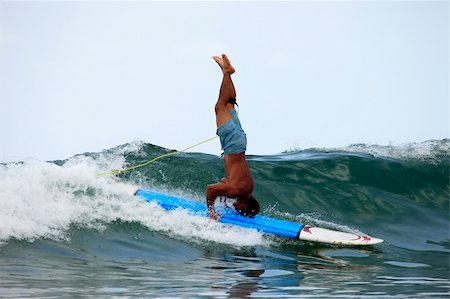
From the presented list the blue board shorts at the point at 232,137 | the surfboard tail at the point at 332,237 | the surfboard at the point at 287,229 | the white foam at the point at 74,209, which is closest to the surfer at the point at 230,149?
the blue board shorts at the point at 232,137

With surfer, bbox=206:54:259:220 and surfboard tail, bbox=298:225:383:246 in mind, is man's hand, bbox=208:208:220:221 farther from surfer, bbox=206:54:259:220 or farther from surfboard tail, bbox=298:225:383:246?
surfboard tail, bbox=298:225:383:246

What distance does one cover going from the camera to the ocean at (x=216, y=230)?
20.1 feet

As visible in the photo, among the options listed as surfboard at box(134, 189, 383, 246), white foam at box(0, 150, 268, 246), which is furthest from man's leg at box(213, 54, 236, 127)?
white foam at box(0, 150, 268, 246)

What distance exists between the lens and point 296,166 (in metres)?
13.3

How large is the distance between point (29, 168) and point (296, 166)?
18.0ft

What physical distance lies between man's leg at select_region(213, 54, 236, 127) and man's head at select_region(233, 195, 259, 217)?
1.03 metres

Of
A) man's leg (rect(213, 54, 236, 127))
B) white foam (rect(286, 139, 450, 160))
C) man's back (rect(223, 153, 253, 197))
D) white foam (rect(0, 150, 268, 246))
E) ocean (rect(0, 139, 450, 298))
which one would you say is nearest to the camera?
ocean (rect(0, 139, 450, 298))

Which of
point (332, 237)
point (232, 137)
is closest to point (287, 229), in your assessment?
point (332, 237)

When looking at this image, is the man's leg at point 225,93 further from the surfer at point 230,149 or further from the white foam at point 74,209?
the white foam at point 74,209

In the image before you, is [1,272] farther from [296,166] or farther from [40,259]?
[296,166]

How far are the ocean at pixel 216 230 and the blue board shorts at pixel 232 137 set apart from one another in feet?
3.21

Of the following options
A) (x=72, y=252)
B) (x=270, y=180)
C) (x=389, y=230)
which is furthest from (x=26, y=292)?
(x=270, y=180)

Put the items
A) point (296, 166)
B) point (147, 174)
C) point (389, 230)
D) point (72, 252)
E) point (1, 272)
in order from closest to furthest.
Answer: point (1, 272) < point (72, 252) < point (389, 230) < point (147, 174) < point (296, 166)

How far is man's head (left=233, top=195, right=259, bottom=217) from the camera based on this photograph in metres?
9.33
